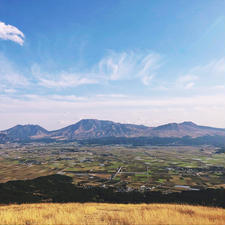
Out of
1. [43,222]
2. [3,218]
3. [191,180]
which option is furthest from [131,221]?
[191,180]

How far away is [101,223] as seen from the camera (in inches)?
604

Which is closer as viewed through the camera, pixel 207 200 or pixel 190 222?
pixel 190 222

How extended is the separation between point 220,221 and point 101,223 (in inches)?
411

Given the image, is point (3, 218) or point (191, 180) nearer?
point (3, 218)

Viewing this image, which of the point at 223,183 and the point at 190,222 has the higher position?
the point at 190,222

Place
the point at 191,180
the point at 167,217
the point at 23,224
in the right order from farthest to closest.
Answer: the point at 191,180
the point at 167,217
the point at 23,224

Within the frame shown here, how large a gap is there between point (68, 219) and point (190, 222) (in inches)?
411

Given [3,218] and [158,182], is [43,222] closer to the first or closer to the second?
[3,218]

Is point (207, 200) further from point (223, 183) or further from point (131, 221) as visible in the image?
point (223, 183)

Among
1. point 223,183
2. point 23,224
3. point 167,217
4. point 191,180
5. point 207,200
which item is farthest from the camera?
point 191,180

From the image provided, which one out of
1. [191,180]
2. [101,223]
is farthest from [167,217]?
[191,180]

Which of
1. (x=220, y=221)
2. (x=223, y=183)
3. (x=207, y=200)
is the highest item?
(x=220, y=221)

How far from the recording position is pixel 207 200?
2218 inches

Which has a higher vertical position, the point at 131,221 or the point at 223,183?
the point at 131,221
